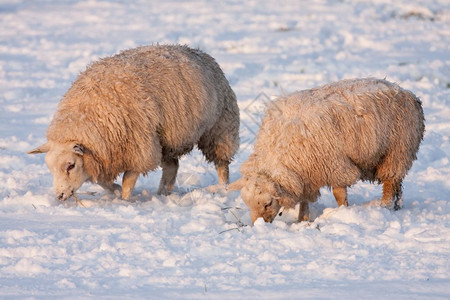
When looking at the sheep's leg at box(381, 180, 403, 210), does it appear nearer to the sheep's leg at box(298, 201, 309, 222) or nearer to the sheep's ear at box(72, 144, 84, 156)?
the sheep's leg at box(298, 201, 309, 222)

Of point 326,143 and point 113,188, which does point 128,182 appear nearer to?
point 113,188

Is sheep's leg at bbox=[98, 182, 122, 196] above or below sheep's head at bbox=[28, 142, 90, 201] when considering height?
below

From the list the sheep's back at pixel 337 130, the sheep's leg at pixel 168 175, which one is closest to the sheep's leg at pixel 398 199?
the sheep's back at pixel 337 130

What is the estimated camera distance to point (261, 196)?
23.0 feet

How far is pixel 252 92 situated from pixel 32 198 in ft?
22.5

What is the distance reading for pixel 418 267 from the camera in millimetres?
5676

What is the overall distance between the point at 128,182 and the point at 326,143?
222 centimetres

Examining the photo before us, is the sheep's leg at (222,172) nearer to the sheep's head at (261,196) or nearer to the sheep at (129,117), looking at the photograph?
the sheep at (129,117)

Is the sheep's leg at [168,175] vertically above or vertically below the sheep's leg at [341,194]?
below

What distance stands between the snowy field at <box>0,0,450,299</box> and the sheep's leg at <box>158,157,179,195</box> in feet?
0.60

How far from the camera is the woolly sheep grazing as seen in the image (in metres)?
7.07

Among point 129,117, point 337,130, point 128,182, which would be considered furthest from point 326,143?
point 128,182

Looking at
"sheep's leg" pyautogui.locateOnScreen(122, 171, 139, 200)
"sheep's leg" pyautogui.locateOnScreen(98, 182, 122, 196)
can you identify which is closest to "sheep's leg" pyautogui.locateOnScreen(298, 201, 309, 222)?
"sheep's leg" pyautogui.locateOnScreen(122, 171, 139, 200)

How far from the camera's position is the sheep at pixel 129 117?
767 centimetres
